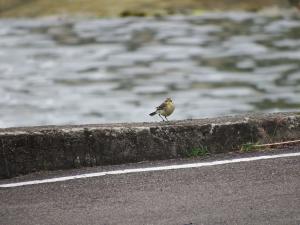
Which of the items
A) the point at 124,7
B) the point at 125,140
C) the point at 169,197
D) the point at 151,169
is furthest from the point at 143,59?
the point at 169,197

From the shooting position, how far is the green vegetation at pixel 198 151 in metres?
5.71

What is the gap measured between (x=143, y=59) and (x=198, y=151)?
24058 millimetres

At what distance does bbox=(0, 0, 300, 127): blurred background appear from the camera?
838 inches

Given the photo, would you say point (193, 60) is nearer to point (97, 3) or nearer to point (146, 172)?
point (97, 3)

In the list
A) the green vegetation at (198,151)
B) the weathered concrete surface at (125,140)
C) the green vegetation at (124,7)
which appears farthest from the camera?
the green vegetation at (124,7)

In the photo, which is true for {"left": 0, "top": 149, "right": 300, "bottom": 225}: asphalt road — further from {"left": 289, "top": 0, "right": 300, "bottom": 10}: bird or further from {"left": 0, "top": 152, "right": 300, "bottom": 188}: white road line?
{"left": 289, "top": 0, "right": 300, "bottom": 10}: bird

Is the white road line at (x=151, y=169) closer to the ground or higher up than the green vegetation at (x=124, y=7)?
closer to the ground

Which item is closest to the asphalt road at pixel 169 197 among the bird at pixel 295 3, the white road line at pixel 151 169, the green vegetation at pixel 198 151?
the white road line at pixel 151 169

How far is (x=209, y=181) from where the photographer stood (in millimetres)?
5016

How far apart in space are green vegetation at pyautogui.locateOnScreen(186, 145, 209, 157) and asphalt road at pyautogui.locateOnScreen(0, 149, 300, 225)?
374 millimetres

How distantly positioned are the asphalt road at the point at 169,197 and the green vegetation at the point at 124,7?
3836 centimetres

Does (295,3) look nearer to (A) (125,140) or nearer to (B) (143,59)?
(B) (143,59)

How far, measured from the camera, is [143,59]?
97.2ft

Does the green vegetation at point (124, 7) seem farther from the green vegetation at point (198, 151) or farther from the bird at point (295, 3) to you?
the green vegetation at point (198, 151)
